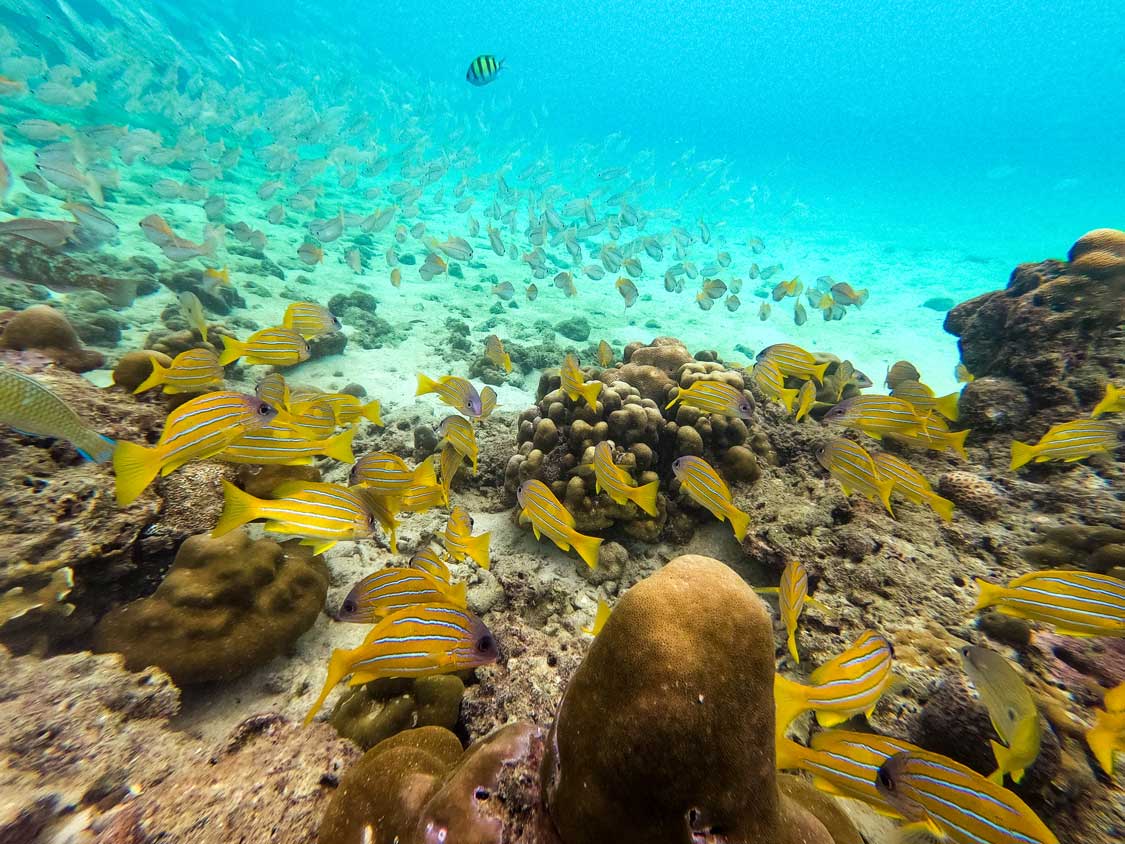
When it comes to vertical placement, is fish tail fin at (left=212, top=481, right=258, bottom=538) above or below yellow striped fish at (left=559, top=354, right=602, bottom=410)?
below

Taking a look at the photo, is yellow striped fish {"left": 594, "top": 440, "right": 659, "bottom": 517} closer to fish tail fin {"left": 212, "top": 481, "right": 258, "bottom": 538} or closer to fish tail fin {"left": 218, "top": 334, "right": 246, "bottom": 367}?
fish tail fin {"left": 212, "top": 481, "right": 258, "bottom": 538}

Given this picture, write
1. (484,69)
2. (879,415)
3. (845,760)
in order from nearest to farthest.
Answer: (845,760) → (879,415) → (484,69)

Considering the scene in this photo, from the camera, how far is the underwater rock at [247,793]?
5.73 ft

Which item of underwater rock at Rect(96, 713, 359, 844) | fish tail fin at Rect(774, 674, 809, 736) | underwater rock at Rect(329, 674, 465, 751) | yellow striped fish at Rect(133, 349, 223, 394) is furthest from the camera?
yellow striped fish at Rect(133, 349, 223, 394)

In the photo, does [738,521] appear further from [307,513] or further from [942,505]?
[307,513]

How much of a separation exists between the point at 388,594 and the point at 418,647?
0.56m

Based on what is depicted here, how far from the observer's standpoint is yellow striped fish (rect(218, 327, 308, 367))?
13.5ft

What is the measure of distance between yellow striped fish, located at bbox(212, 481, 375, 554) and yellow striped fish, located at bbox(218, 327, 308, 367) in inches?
89.6

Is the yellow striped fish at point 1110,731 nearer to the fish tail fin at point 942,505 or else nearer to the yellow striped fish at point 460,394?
the fish tail fin at point 942,505

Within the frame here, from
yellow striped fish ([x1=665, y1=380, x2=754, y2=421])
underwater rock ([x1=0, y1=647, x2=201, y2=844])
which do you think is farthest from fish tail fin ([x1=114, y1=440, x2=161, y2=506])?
yellow striped fish ([x1=665, y1=380, x2=754, y2=421])

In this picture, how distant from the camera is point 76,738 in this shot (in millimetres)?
2178

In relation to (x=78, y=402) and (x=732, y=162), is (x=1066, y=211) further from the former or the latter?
(x=78, y=402)

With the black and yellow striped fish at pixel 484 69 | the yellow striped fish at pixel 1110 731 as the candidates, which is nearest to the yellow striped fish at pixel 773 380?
the yellow striped fish at pixel 1110 731

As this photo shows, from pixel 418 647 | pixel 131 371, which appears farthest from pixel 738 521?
pixel 131 371
